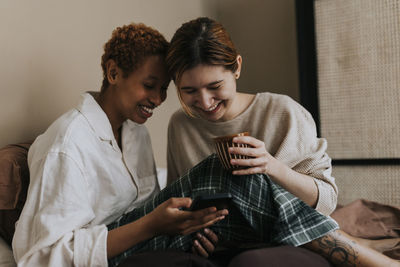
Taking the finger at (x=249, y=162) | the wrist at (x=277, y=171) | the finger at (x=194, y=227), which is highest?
the finger at (x=249, y=162)

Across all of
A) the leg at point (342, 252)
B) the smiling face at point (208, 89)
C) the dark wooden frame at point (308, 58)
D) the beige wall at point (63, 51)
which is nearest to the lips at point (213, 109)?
the smiling face at point (208, 89)

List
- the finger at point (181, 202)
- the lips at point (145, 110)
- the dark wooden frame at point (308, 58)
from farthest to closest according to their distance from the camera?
the dark wooden frame at point (308, 58) → the lips at point (145, 110) → the finger at point (181, 202)

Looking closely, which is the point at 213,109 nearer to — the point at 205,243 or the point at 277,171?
the point at 277,171

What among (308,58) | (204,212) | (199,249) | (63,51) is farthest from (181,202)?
(308,58)

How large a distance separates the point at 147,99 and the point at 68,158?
35 cm

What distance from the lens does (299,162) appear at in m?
1.50

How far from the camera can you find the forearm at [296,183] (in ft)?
4.29

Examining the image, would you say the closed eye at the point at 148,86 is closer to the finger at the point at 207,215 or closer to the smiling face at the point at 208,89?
the smiling face at the point at 208,89

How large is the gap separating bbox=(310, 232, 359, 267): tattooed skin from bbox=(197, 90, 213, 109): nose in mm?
523

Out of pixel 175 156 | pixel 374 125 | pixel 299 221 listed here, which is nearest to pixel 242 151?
pixel 299 221

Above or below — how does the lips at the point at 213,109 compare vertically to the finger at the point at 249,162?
above

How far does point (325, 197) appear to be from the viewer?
1412 mm

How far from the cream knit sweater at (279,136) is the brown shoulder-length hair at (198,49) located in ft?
0.89

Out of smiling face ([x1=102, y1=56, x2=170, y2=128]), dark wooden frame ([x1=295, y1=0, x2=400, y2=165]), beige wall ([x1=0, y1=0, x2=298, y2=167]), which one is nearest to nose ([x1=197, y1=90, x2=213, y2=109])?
smiling face ([x1=102, y1=56, x2=170, y2=128])
